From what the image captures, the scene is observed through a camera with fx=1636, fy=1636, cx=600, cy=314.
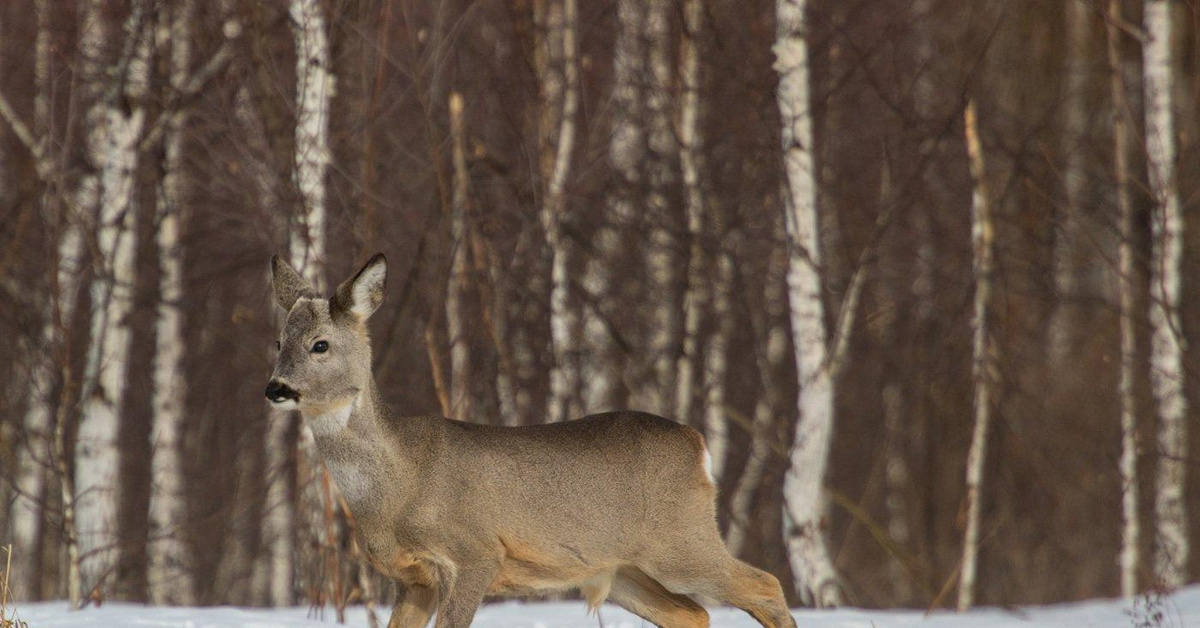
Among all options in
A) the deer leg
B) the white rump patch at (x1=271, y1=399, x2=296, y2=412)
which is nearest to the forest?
the deer leg

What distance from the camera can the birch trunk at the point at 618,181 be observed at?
13.0m

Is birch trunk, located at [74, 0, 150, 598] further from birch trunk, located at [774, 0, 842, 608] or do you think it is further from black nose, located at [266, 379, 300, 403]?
black nose, located at [266, 379, 300, 403]

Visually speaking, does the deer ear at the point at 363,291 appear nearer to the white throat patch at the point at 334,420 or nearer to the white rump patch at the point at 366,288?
the white rump patch at the point at 366,288

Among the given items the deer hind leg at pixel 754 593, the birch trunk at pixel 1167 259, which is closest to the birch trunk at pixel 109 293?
the deer hind leg at pixel 754 593

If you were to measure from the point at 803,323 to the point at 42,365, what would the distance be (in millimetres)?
5419

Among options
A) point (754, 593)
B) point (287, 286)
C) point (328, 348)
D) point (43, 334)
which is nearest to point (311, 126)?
point (287, 286)

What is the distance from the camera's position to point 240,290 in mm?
20625

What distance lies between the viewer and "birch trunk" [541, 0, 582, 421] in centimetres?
1183

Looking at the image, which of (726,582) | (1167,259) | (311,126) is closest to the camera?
(726,582)

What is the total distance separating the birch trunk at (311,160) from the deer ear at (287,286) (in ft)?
7.98

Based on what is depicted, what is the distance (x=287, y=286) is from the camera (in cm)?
677

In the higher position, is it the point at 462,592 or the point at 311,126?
the point at 311,126

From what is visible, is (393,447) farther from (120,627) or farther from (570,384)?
(570,384)

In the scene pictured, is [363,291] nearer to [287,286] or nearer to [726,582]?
[287,286]
